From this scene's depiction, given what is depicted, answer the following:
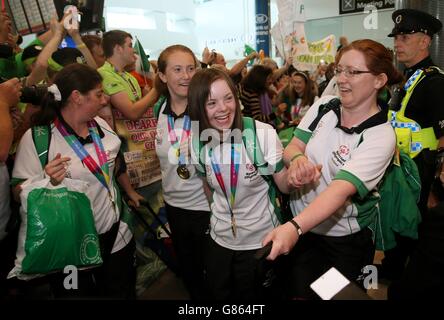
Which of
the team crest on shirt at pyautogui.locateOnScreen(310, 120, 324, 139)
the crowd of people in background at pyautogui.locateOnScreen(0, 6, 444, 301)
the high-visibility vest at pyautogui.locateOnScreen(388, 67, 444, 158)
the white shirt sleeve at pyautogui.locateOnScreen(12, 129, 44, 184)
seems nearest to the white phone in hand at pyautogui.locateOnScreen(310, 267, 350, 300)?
the crowd of people in background at pyautogui.locateOnScreen(0, 6, 444, 301)

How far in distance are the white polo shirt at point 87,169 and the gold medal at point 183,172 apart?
37cm

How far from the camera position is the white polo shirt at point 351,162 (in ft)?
4.41

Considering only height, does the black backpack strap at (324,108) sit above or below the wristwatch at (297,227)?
above

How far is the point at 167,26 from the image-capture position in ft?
25.1

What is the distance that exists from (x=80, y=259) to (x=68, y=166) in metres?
0.46

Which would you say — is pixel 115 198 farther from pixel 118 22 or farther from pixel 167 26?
pixel 167 26

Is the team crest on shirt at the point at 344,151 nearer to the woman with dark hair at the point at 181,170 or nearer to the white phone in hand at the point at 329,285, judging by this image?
the white phone in hand at the point at 329,285

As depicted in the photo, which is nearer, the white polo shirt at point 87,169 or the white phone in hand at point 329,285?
the white phone in hand at point 329,285

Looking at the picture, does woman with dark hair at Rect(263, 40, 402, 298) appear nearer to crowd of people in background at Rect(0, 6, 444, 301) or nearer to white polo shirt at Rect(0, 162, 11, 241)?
crowd of people in background at Rect(0, 6, 444, 301)

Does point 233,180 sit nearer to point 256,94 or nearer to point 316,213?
point 316,213

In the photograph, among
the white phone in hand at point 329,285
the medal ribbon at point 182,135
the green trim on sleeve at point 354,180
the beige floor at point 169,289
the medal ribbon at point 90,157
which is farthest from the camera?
the beige floor at point 169,289

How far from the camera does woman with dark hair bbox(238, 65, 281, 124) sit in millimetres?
4516

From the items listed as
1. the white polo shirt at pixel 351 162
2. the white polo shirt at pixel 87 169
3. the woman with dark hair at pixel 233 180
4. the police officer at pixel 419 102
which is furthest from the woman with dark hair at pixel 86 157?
the police officer at pixel 419 102
